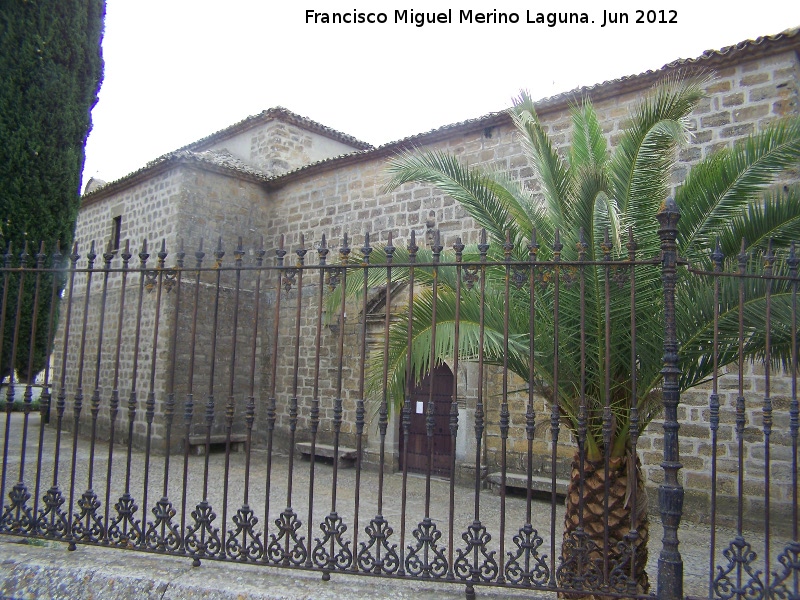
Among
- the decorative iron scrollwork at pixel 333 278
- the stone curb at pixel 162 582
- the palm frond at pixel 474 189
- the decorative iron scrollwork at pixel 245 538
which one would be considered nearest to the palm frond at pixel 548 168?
the palm frond at pixel 474 189

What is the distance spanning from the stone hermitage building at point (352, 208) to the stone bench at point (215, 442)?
35 cm

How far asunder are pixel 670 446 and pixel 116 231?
13379 millimetres

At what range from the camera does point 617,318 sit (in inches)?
153

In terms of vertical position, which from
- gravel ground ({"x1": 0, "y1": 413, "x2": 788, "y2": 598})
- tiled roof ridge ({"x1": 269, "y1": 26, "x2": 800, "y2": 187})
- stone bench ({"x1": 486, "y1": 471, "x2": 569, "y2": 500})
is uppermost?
tiled roof ridge ({"x1": 269, "y1": 26, "x2": 800, "y2": 187})

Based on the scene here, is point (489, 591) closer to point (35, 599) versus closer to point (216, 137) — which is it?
point (35, 599)

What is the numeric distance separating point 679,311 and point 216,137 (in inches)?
561

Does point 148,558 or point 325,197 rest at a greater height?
point 325,197

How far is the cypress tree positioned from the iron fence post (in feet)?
17.7

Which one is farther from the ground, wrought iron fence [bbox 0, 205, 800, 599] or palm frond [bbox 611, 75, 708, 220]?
palm frond [bbox 611, 75, 708, 220]

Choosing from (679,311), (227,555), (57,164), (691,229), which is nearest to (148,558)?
(227,555)

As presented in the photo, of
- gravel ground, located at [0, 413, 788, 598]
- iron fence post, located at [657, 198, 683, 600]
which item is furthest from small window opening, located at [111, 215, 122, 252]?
iron fence post, located at [657, 198, 683, 600]

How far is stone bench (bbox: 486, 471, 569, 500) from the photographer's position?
797 centimetres

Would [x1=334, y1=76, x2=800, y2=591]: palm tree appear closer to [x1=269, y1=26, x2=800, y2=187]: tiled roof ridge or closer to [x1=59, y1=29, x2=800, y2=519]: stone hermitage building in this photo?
[x1=269, y1=26, x2=800, y2=187]: tiled roof ridge

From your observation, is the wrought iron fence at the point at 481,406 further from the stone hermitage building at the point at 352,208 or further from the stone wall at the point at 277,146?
the stone wall at the point at 277,146
